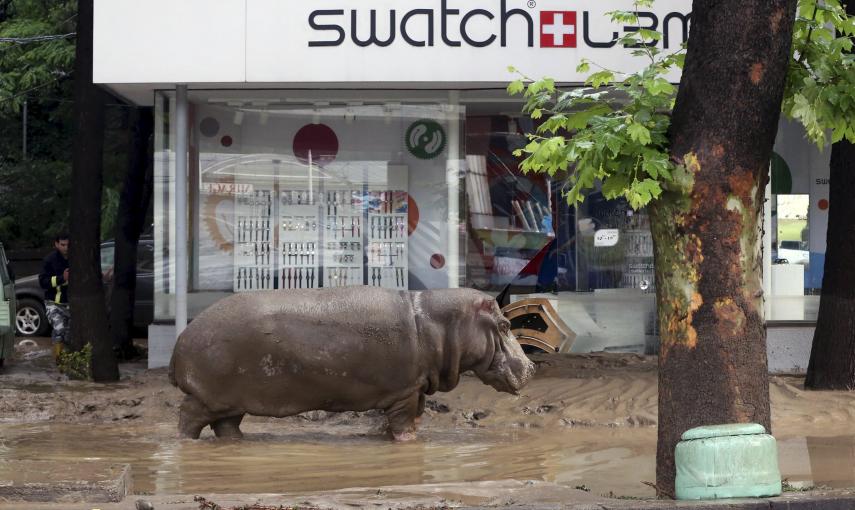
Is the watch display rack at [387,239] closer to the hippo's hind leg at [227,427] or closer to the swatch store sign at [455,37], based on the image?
the swatch store sign at [455,37]

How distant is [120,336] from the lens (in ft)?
55.9

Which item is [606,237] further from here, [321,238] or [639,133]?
[639,133]

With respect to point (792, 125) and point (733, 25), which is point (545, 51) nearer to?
point (792, 125)

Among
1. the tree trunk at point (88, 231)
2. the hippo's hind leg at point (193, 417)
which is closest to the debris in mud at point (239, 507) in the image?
the hippo's hind leg at point (193, 417)

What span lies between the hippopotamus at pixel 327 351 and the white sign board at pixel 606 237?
6053mm

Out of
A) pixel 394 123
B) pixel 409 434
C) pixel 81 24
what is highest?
pixel 81 24

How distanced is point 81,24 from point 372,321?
687 centimetres

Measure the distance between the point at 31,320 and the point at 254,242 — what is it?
25.7 feet

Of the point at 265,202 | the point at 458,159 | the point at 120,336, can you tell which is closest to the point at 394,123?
the point at 458,159

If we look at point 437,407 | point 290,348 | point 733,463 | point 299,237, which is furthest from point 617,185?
point 299,237

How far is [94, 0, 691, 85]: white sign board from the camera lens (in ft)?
44.7

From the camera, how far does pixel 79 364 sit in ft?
47.5

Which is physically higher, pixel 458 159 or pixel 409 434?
pixel 458 159

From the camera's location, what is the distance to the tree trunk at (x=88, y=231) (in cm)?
1437
